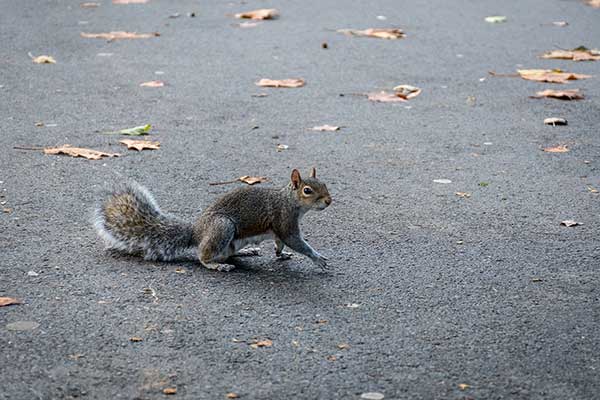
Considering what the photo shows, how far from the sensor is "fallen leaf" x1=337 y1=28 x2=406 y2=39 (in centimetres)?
1070

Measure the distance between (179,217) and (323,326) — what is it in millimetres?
1583

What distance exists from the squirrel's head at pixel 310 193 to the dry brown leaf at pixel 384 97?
3581mm

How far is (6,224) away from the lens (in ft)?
16.9

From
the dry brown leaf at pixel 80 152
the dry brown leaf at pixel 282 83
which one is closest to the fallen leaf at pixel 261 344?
the dry brown leaf at pixel 80 152

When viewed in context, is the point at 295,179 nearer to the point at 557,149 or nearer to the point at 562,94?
the point at 557,149

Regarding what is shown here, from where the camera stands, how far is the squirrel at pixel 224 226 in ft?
15.3

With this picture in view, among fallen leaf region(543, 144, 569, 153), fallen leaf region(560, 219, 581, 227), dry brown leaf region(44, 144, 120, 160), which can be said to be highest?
fallen leaf region(560, 219, 581, 227)

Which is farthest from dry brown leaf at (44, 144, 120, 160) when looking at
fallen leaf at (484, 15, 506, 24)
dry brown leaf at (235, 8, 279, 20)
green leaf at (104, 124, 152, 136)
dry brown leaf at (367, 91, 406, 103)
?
fallen leaf at (484, 15, 506, 24)

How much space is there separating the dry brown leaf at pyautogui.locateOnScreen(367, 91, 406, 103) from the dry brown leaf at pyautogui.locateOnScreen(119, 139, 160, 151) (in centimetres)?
211

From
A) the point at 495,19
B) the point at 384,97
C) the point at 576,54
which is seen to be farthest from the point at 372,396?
the point at 495,19

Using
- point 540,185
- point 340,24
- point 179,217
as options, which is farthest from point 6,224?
point 340,24

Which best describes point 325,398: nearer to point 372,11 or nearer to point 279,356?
point 279,356

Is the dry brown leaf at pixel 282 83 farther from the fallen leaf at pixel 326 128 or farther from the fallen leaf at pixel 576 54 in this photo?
the fallen leaf at pixel 576 54

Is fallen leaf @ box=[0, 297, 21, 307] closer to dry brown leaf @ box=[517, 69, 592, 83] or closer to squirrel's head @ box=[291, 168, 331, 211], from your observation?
squirrel's head @ box=[291, 168, 331, 211]
